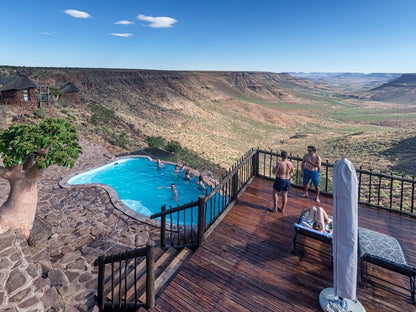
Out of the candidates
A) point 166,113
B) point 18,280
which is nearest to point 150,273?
point 18,280

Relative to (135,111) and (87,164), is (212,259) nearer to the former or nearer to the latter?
(87,164)

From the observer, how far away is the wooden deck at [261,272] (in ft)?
11.9

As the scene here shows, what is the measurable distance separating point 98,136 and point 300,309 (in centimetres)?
1927

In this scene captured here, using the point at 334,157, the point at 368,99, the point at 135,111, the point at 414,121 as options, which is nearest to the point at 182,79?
the point at 135,111

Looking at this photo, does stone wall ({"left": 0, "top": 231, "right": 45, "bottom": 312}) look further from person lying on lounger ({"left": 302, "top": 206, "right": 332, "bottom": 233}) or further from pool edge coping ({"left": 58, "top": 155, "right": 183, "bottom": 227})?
person lying on lounger ({"left": 302, "top": 206, "right": 332, "bottom": 233})

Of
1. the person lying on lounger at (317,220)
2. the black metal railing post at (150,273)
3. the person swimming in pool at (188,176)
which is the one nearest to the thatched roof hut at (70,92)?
the person swimming in pool at (188,176)

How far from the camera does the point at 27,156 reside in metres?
5.15

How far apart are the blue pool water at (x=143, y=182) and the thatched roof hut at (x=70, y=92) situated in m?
18.8

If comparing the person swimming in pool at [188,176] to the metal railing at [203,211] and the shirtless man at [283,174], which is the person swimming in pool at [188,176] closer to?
the metal railing at [203,211]

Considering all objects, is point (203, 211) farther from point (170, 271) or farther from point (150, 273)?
point (150, 273)

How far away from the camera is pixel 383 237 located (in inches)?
176

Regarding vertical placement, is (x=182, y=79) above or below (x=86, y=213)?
above

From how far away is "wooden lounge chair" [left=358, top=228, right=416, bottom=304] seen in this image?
3.59 m

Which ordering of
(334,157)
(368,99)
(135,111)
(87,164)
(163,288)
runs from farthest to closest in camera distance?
(368,99) → (135,111) → (334,157) → (87,164) → (163,288)
